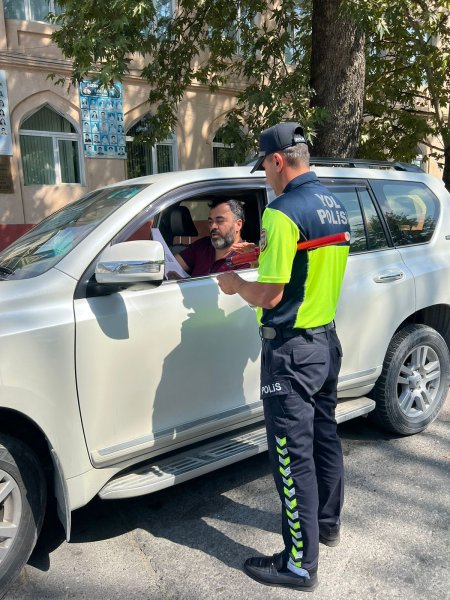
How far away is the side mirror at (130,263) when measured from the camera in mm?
2248

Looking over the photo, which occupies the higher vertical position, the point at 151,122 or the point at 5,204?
the point at 151,122

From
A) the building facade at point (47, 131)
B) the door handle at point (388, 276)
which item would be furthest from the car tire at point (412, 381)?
the building facade at point (47, 131)

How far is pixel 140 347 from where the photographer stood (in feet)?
8.11

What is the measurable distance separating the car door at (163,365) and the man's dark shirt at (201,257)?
377 millimetres

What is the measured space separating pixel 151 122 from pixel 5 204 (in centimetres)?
363

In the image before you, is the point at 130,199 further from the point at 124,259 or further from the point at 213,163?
the point at 213,163

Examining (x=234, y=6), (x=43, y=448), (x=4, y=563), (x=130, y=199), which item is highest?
(x=234, y=6)

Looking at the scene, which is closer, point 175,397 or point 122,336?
point 122,336

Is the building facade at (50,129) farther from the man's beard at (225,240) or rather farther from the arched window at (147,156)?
the man's beard at (225,240)

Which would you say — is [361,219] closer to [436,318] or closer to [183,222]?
[436,318]

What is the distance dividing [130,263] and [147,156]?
1016 cm

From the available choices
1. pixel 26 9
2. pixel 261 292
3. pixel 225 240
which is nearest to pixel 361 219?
pixel 225 240

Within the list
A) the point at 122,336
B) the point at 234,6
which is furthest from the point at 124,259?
the point at 234,6

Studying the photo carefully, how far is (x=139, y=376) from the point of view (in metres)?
2.47
